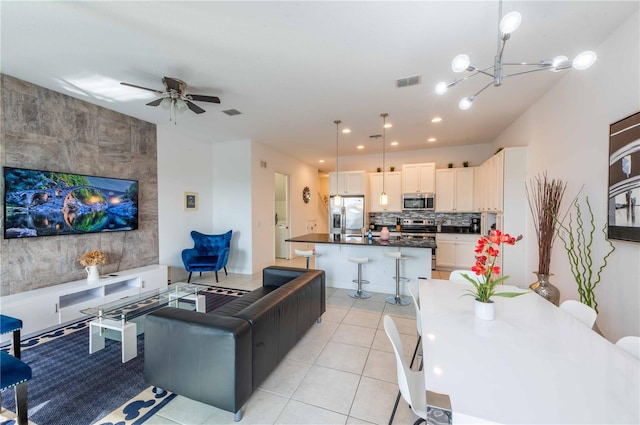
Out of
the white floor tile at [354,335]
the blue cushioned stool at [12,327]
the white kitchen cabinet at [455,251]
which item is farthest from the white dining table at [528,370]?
the white kitchen cabinet at [455,251]

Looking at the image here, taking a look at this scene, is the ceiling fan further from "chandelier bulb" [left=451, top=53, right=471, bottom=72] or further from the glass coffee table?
"chandelier bulb" [left=451, top=53, right=471, bottom=72]

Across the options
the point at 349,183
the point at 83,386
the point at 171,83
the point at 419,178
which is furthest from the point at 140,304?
the point at 419,178

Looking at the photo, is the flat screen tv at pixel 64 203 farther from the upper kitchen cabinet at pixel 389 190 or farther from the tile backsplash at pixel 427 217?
the tile backsplash at pixel 427 217

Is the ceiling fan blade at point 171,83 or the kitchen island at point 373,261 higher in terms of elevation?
the ceiling fan blade at point 171,83

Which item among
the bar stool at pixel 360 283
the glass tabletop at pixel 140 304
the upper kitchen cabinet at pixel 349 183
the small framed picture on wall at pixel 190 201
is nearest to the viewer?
the glass tabletop at pixel 140 304

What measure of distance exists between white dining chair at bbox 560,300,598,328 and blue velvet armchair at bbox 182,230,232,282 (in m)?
4.74

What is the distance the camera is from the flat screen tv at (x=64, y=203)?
288 centimetres

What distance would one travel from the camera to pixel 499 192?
4.18 meters

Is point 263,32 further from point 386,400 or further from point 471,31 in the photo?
point 386,400

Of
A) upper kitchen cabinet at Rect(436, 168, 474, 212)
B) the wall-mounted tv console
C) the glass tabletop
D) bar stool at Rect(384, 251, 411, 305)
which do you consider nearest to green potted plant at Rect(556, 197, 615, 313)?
bar stool at Rect(384, 251, 411, 305)

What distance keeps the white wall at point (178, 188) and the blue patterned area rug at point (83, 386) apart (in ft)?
7.21

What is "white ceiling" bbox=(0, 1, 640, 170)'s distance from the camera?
76.4 inches

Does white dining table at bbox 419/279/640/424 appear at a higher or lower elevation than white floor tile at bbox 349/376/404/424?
higher

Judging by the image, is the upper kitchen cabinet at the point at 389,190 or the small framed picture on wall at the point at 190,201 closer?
the small framed picture on wall at the point at 190,201
